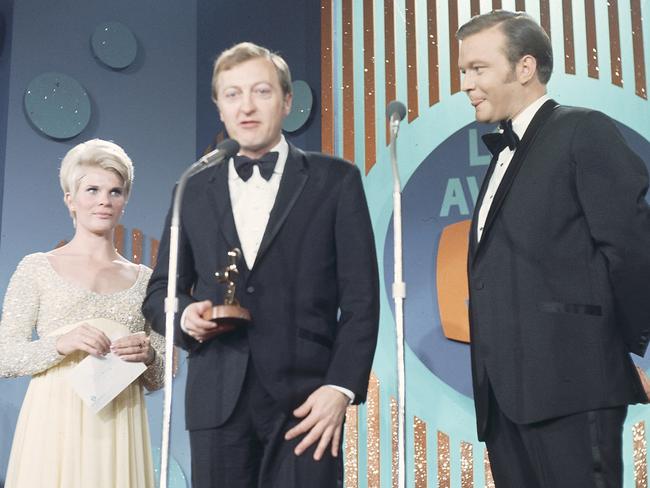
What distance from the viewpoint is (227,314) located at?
71.2 inches

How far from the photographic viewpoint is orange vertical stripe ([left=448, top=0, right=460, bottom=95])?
12.5 feet

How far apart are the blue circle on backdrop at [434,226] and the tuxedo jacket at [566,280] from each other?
61.9 inches

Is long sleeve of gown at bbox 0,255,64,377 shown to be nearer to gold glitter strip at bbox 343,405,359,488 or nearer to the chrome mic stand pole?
the chrome mic stand pole

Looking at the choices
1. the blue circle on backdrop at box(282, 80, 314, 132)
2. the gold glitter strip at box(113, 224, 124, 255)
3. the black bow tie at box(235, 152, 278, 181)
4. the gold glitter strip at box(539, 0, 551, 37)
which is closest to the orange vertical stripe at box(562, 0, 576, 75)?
the gold glitter strip at box(539, 0, 551, 37)

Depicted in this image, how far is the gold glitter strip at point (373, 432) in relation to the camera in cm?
379

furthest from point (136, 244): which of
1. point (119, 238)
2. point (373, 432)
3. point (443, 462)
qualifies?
point (443, 462)

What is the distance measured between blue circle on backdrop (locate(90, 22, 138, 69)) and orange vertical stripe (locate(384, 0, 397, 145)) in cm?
132

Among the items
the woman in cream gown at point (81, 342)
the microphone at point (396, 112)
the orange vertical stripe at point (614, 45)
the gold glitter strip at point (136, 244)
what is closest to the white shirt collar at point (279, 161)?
the microphone at point (396, 112)

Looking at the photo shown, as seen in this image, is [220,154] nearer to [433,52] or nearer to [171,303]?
[171,303]

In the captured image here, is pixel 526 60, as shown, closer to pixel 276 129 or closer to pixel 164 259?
pixel 276 129

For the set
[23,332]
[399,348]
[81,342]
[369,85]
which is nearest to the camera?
[399,348]

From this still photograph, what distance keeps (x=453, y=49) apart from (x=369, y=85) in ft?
1.37

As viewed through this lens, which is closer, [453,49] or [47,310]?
[47,310]

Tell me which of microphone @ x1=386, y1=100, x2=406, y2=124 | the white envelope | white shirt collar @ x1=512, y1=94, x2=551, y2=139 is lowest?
the white envelope
